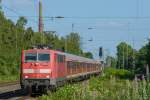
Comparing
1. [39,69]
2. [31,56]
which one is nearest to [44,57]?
[31,56]

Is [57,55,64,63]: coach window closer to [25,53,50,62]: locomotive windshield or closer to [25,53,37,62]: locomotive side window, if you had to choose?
[25,53,50,62]: locomotive windshield

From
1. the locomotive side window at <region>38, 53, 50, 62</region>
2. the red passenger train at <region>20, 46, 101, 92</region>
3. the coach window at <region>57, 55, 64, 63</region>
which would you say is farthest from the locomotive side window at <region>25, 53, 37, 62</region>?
the coach window at <region>57, 55, 64, 63</region>

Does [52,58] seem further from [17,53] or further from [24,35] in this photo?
[24,35]

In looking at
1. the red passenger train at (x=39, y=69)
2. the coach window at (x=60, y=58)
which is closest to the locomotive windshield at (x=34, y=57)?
the red passenger train at (x=39, y=69)

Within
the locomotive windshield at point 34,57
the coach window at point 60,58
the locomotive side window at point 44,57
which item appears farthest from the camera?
the coach window at point 60,58

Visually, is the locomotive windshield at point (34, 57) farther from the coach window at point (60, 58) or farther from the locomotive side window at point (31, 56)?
the coach window at point (60, 58)

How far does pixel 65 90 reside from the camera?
91.5 feet

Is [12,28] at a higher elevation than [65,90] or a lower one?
higher

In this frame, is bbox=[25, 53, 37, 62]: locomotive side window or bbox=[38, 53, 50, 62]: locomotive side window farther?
bbox=[38, 53, 50, 62]: locomotive side window

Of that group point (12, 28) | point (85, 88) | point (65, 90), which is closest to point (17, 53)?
point (12, 28)

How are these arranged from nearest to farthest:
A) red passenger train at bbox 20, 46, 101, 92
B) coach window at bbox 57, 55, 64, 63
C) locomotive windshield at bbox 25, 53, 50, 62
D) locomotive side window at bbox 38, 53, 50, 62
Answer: red passenger train at bbox 20, 46, 101, 92
locomotive windshield at bbox 25, 53, 50, 62
locomotive side window at bbox 38, 53, 50, 62
coach window at bbox 57, 55, 64, 63

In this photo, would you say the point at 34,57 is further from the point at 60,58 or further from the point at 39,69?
the point at 60,58

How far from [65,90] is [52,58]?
6803 millimetres

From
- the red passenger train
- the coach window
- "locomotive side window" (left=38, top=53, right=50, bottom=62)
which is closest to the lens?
the red passenger train
